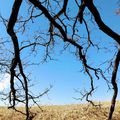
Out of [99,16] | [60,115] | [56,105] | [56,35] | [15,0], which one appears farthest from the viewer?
[56,105]

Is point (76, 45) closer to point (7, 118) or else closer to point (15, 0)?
point (15, 0)

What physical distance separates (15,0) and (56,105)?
13.3 metres

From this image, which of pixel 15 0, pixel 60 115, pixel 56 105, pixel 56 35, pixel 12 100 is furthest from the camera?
pixel 56 105

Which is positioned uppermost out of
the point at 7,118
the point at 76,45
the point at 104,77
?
the point at 76,45

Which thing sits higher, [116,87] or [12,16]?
[12,16]

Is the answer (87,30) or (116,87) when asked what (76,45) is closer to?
(87,30)

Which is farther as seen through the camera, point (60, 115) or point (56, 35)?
point (60, 115)

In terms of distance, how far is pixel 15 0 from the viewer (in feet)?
37.7

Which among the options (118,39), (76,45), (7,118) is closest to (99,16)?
(118,39)

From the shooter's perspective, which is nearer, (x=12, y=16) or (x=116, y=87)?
(x=12, y=16)

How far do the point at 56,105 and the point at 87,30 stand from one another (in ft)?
32.6

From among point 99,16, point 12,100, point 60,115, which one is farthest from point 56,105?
point 99,16

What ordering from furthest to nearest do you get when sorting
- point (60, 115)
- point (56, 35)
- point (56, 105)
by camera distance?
point (56, 105), point (60, 115), point (56, 35)

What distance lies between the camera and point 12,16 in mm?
11695
